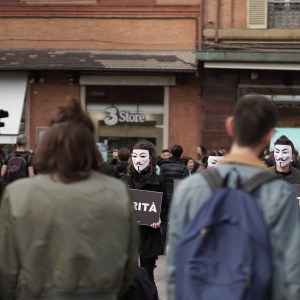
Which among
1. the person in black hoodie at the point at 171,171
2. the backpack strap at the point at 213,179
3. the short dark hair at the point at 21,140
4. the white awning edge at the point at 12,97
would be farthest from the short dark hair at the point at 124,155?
the backpack strap at the point at 213,179

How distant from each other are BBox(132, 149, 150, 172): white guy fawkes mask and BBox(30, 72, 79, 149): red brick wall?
1057cm

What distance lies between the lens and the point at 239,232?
2818 mm

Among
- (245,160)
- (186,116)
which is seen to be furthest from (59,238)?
(186,116)

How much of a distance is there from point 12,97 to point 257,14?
647 cm

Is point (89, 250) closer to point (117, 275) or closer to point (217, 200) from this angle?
point (117, 275)

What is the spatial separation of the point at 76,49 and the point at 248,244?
14.9m

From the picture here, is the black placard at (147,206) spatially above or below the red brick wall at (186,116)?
below

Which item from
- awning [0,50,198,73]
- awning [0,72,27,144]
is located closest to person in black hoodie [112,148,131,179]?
awning [0,50,198,73]

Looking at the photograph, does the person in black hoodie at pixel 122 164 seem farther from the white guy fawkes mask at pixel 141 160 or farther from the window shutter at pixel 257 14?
the window shutter at pixel 257 14

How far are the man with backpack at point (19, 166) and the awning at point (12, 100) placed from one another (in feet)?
16.2

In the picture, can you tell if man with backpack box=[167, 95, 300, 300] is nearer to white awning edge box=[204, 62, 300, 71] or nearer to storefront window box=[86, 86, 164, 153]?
white awning edge box=[204, 62, 300, 71]

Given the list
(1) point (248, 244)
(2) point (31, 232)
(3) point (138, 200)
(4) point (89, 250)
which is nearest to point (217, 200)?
(1) point (248, 244)

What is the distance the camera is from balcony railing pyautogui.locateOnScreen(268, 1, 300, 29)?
1680 centimetres

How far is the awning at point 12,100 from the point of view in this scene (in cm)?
1666
